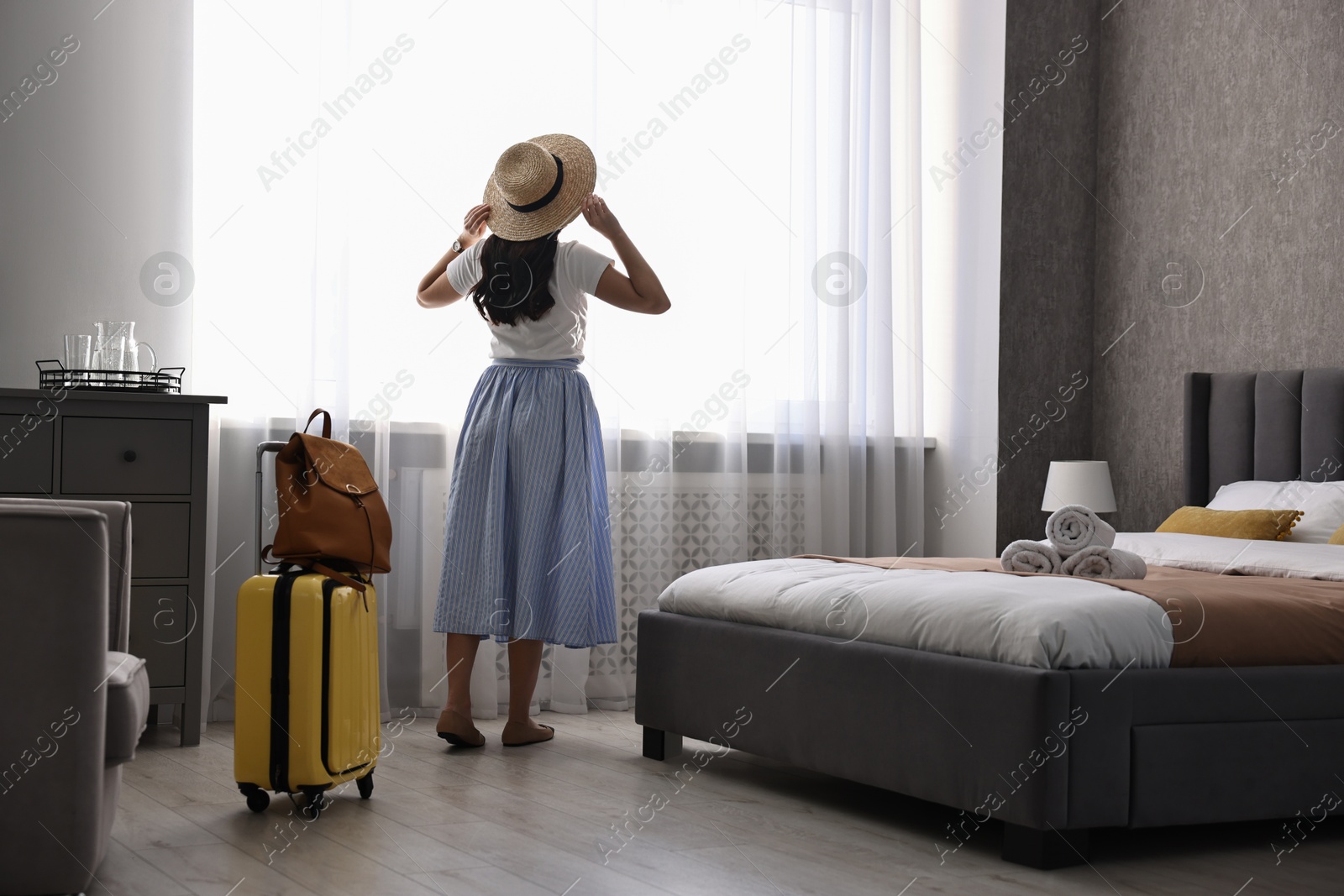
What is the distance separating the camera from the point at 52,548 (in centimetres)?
198

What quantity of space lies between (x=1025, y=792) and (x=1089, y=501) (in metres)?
2.41

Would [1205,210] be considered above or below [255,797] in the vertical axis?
above

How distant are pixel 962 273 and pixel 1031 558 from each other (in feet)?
7.67

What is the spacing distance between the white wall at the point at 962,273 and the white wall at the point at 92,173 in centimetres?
278

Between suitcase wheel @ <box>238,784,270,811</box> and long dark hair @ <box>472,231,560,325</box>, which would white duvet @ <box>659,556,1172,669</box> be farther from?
suitcase wheel @ <box>238,784,270,811</box>

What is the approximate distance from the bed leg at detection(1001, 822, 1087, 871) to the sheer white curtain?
206 centimetres

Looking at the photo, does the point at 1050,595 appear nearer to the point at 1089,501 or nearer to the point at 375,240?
the point at 1089,501

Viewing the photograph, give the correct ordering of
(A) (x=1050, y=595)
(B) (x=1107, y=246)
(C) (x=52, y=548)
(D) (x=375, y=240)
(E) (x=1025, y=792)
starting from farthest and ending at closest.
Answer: (B) (x=1107, y=246)
(D) (x=375, y=240)
(A) (x=1050, y=595)
(E) (x=1025, y=792)
(C) (x=52, y=548)

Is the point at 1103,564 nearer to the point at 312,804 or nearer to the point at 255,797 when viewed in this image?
the point at 312,804

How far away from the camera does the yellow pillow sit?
365 cm

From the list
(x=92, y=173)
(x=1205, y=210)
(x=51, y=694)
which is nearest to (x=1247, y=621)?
(x=51, y=694)

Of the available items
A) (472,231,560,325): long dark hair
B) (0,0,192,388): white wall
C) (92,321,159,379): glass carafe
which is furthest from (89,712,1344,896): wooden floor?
(0,0,192,388): white wall

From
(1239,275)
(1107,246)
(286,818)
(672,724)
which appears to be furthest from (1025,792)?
(1107,246)

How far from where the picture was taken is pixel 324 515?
8.99 feet
